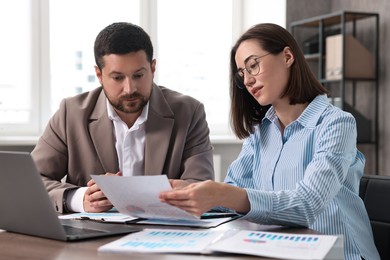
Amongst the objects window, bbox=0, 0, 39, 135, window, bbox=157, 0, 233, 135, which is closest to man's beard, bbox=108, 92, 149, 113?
window, bbox=0, 0, 39, 135

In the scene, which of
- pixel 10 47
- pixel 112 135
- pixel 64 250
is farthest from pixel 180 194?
pixel 10 47

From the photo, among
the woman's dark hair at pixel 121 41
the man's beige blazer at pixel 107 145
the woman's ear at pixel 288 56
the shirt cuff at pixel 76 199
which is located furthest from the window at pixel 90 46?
the woman's ear at pixel 288 56

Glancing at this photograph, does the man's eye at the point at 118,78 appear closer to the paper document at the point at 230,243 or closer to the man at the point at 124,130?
the man at the point at 124,130

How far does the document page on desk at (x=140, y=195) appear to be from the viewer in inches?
54.9

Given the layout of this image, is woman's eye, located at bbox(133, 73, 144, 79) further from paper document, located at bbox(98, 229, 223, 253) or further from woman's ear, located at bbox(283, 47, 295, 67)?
paper document, located at bbox(98, 229, 223, 253)

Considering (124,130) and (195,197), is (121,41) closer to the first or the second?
(124,130)

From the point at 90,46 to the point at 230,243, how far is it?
3.35 m

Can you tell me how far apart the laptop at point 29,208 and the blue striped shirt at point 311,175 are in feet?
1.24

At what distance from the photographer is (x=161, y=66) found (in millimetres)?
4629

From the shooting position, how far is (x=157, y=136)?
2121mm

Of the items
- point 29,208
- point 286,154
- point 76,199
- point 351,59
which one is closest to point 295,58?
point 286,154

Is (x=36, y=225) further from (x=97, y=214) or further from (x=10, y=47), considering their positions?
(x=10, y=47)

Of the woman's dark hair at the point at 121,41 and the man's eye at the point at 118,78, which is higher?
the woman's dark hair at the point at 121,41

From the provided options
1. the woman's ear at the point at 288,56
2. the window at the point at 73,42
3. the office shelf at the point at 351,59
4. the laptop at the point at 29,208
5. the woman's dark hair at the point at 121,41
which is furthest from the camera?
the office shelf at the point at 351,59
